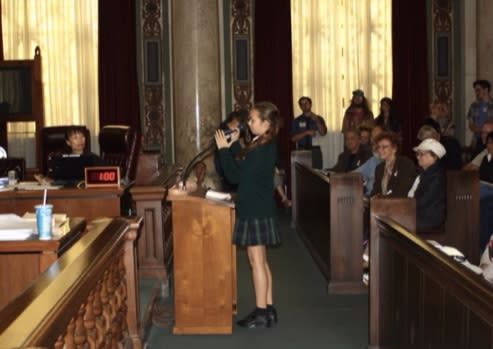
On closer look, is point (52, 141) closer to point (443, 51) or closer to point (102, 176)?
point (102, 176)

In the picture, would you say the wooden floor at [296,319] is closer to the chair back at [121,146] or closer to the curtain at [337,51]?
the chair back at [121,146]

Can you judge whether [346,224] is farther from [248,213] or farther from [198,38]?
[198,38]

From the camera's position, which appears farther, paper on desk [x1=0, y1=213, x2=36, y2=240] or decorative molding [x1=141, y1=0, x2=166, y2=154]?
decorative molding [x1=141, y1=0, x2=166, y2=154]

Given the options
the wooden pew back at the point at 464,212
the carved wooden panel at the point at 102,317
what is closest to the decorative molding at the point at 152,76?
the wooden pew back at the point at 464,212

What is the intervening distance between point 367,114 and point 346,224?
5.01 m

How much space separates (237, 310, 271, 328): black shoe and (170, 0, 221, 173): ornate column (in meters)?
4.28

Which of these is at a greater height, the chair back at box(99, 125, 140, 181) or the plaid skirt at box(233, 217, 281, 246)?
the chair back at box(99, 125, 140, 181)

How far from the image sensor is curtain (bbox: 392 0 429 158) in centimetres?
1181

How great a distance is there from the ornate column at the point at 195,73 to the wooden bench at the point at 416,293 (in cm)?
506

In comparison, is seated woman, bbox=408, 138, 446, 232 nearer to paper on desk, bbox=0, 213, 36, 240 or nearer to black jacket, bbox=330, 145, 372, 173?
black jacket, bbox=330, 145, 372, 173

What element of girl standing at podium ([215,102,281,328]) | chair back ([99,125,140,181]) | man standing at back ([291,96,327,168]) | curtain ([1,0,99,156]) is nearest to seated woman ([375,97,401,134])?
man standing at back ([291,96,327,168])

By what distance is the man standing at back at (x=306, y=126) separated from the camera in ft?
37.0

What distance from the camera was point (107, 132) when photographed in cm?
790

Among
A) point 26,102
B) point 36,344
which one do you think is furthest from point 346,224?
point 26,102
